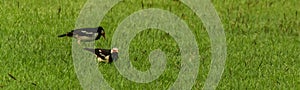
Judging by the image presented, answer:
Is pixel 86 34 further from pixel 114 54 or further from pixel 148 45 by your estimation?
pixel 148 45

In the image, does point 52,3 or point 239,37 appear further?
point 52,3

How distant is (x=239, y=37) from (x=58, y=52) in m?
3.93

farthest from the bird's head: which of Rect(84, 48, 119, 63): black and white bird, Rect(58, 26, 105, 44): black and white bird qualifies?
Rect(58, 26, 105, 44): black and white bird

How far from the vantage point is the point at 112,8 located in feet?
50.8

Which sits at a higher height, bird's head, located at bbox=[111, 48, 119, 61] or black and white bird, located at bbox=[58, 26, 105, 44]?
black and white bird, located at bbox=[58, 26, 105, 44]

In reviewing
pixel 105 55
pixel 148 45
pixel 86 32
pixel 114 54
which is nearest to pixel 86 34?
pixel 86 32

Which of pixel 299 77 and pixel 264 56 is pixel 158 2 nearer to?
pixel 264 56

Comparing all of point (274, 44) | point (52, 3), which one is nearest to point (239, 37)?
point (274, 44)

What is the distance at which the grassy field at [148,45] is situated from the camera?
33.1 ft

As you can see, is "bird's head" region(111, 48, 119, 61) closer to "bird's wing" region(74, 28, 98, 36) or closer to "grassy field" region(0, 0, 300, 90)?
"grassy field" region(0, 0, 300, 90)

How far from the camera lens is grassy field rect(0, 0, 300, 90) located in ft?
33.1

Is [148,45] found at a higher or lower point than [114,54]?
lower

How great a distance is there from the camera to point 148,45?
12250 millimetres

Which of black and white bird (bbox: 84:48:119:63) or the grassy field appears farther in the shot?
black and white bird (bbox: 84:48:119:63)
